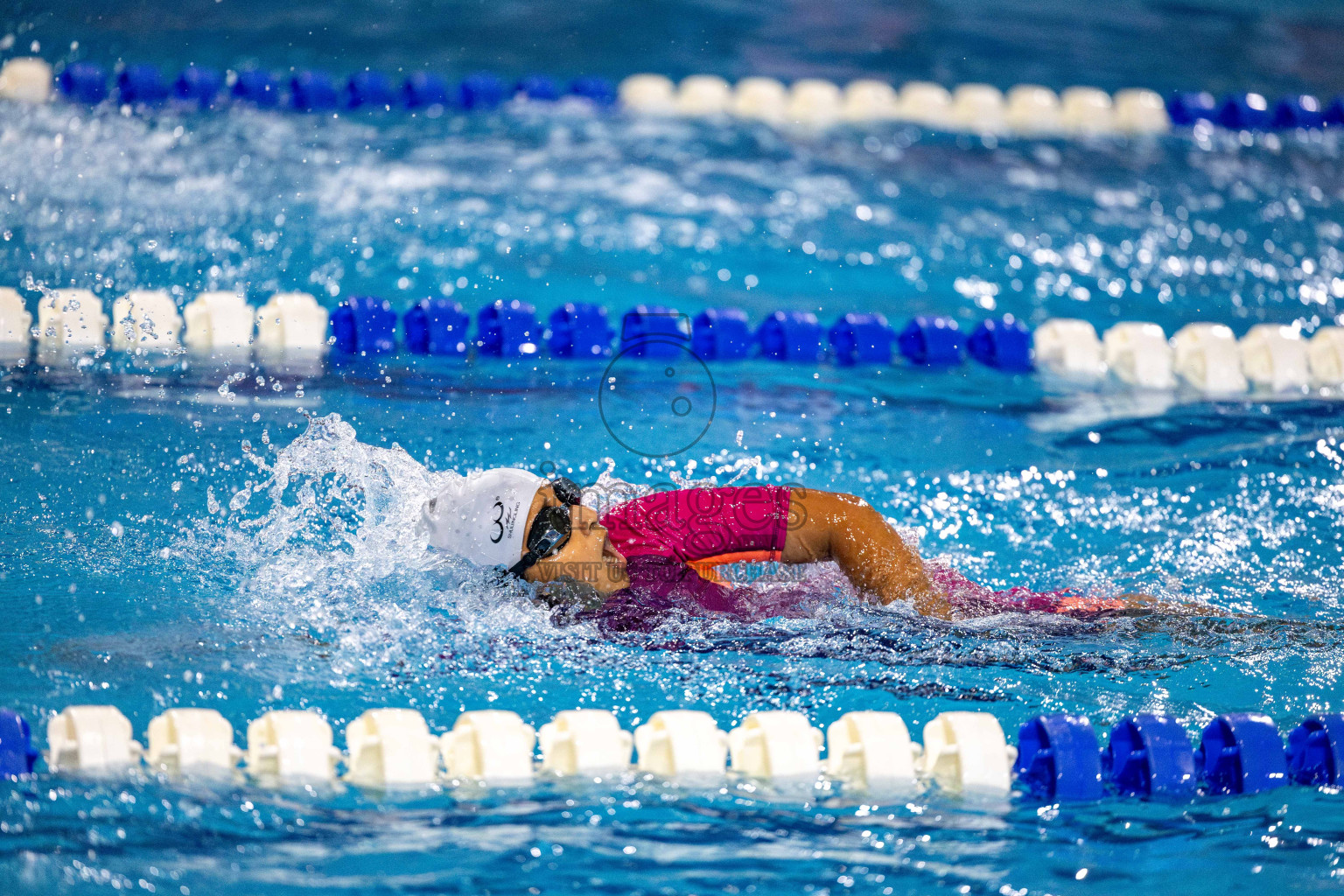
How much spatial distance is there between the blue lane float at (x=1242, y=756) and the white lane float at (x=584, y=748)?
1.11 m

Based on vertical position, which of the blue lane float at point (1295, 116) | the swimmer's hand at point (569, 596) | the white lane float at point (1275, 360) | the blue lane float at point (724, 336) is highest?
the blue lane float at point (1295, 116)

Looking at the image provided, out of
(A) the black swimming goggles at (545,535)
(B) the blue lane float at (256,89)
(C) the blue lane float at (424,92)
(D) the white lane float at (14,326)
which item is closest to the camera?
(A) the black swimming goggles at (545,535)

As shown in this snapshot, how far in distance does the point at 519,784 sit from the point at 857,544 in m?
0.85

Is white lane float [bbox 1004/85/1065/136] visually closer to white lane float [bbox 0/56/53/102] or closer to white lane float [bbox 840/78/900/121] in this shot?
white lane float [bbox 840/78/900/121]

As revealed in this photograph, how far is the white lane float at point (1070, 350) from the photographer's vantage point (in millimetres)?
4496

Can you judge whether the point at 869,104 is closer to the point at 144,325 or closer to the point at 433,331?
the point at 433,331

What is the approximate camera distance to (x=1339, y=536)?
11.3ft

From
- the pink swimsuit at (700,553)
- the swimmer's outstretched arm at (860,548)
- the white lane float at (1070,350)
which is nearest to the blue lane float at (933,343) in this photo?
the white lane float at (1070,350)

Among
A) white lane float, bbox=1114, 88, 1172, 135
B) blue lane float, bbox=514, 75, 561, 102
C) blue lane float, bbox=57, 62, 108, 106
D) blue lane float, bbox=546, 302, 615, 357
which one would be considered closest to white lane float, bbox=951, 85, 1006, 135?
white lane float, bbox=1114, 88, 1172, 135

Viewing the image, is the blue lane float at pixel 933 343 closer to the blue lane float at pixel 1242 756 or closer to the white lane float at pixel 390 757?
the blue lane float at pixel 1242 756

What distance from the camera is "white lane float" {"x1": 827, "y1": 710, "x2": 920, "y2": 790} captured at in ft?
7.77

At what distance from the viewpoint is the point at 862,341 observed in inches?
175

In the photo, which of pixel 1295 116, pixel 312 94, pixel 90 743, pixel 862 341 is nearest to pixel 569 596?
pixel 90 743

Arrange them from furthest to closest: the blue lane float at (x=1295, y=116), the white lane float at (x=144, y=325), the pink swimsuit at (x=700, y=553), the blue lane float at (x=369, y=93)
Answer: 1. the blue lane float at (x=1295, y=116)
2. the blue lane float at (x=369, y=93)
3. the white lane float at (x=144, y=325)
4. the pink swimsuit at (x=700, y=553)
